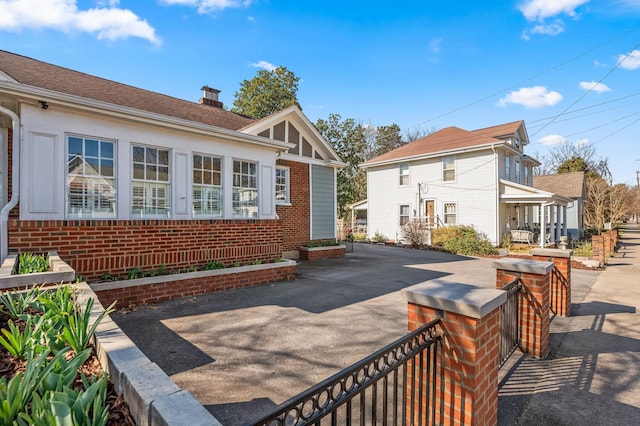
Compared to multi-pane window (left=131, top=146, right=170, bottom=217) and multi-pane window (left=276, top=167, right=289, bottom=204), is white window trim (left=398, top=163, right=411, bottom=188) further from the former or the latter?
multi-pane window (left=131, top=146, right=170, bottom=217)

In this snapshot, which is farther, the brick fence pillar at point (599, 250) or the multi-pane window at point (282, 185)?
the multi-pane window at point (282, 185)

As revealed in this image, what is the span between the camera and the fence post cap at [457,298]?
2158 mm

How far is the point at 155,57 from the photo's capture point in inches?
382

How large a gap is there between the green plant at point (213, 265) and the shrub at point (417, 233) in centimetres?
1214

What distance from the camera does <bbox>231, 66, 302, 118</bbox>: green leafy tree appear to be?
89.9ft

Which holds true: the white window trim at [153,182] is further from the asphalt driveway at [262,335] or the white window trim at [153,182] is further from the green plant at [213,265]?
the asphalt driveway at [262,335]

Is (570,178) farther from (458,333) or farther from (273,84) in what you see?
(458,333)

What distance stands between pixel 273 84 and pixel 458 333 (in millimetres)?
28598

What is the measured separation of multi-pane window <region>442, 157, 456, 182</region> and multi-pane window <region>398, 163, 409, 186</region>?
234 cm

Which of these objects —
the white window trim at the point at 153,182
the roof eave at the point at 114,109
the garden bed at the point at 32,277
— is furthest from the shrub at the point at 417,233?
the garden bed at the point at 32,277

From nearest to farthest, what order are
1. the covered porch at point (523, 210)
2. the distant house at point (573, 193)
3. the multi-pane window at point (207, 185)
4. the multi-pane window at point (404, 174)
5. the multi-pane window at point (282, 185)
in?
the multi-pane window at point (207, 185) < the multi-pane window at point (282, 185) < the covered porch at point (523, 210) < the multi-pane window at point (404, 174) < the distant house at point (573, 193)

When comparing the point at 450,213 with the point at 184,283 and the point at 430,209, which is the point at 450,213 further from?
the point at 184,283

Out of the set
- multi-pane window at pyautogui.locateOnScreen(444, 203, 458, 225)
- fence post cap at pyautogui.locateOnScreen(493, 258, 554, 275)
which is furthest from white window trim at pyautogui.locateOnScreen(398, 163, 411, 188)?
fence post cap at pyautogui.locateOnScreen(493, 258, 554, 275)

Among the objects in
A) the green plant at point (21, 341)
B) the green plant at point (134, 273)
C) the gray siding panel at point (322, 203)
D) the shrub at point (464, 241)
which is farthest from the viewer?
the shrub at point (464, 241)
